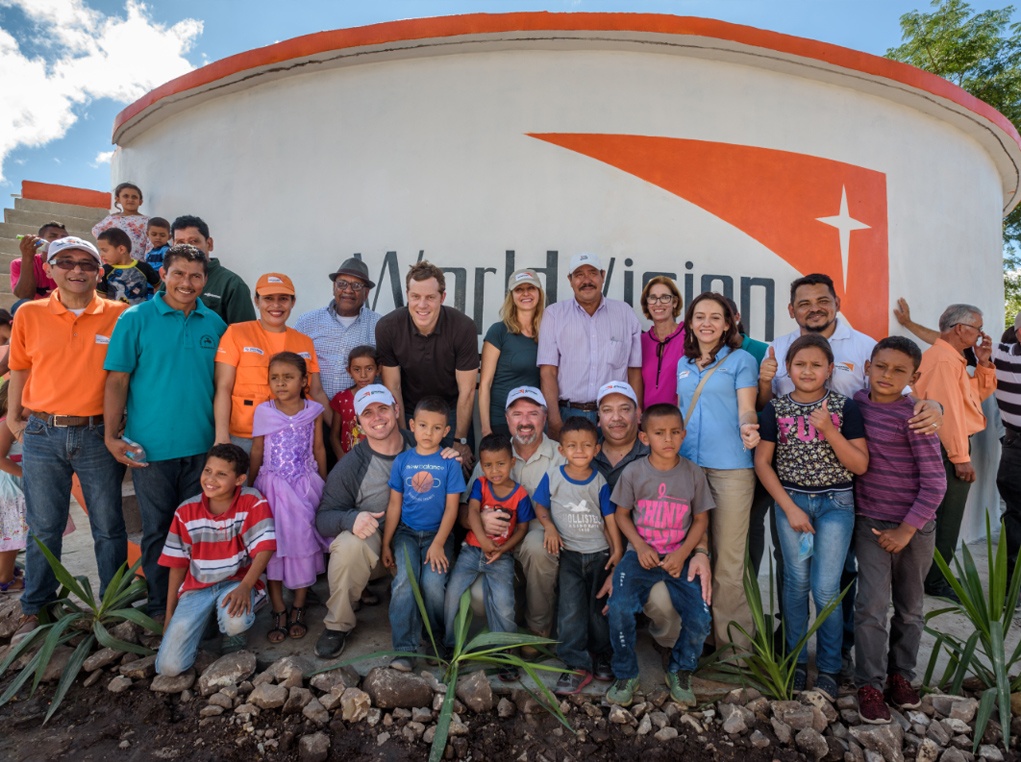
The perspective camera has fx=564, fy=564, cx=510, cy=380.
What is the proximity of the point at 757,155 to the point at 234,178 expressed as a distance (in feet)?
13.3

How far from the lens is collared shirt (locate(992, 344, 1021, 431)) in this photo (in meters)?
3.80

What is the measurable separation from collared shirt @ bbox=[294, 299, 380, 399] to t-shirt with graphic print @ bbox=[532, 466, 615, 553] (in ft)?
4.63

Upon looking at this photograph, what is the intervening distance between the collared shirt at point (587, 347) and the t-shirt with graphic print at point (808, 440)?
2.79 feet

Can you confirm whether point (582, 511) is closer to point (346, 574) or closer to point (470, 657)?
point (470, 657)

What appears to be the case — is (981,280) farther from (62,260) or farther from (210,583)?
(62,260)

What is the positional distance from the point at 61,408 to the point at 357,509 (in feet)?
4.73

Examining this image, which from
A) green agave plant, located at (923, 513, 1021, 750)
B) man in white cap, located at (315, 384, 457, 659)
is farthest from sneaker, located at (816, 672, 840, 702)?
Answer: man in white cap, located at (315, 384, 457, 659)

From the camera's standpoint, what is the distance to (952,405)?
3402 millimetres

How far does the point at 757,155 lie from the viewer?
13.2ft

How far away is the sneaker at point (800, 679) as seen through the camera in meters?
2.44

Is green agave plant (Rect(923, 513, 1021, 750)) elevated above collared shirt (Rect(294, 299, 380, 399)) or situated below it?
below

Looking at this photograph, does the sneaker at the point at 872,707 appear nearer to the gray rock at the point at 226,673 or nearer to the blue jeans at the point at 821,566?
the blue jeans at the point at 821,566

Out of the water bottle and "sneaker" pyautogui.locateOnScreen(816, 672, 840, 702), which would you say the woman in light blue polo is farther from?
the water bottle

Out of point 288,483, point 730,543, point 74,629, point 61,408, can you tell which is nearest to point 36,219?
point 61,408
